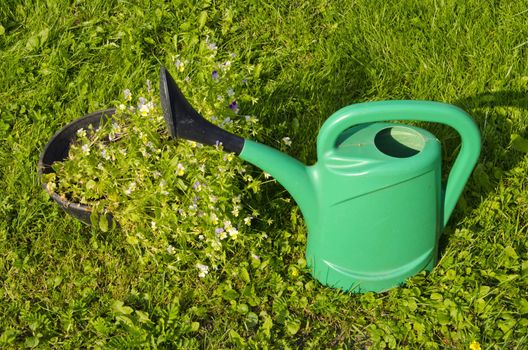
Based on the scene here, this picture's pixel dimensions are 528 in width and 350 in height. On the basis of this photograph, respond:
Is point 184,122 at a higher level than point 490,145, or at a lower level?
higher

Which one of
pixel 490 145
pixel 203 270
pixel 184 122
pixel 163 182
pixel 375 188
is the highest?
pixel 184 122

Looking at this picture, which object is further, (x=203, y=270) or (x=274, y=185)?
(x=274, y=185)

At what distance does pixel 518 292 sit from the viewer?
2.17 m

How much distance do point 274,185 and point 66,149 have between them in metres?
0.75

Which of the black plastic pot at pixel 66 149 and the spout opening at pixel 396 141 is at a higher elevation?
the spout opening at pixel 396 141

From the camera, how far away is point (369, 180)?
190 centimetres

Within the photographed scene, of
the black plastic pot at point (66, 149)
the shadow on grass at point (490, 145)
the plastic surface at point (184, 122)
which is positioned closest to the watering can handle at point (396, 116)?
the plastic surface at point (184, 122)

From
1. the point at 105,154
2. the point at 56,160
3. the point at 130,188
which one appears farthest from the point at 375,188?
the point at 56,160

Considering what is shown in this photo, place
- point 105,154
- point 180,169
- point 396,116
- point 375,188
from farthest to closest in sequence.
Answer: point 105,154, point 180,169, point 375,188, point 396,116

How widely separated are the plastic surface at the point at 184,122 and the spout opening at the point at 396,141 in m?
0.40

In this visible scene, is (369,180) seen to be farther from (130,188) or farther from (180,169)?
(130,188)

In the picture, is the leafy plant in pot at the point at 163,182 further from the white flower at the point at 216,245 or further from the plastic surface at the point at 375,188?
the plastic surface at the point at 375,188

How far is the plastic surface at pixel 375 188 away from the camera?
73.7 inches

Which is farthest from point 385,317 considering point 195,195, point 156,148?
point 156,148
